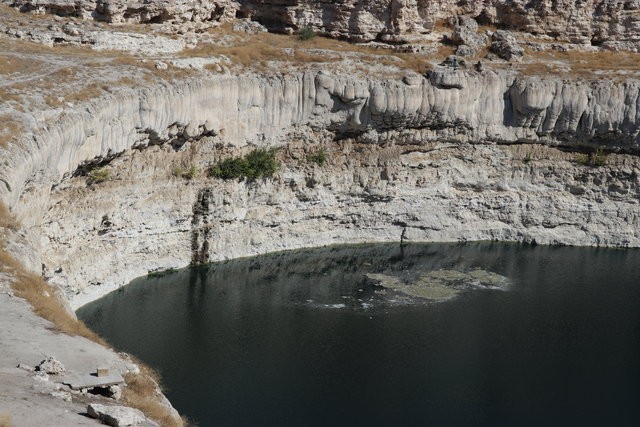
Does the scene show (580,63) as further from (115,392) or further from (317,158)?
(115,392)

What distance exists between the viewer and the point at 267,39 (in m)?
63.1

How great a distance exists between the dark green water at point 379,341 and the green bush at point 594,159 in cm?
772

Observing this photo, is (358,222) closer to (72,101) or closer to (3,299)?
(72,101)

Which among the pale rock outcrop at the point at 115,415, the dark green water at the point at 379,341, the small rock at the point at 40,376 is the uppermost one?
the pale rock outcrop at the point at 115,415

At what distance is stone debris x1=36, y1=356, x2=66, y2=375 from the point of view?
21.7 metres

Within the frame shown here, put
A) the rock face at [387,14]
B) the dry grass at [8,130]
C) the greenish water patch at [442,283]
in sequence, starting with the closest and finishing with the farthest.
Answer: the dry grass at [8,130]
the greenish water patch at [442,283]
the rock face at [387,14]

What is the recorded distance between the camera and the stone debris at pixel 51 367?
21672mm

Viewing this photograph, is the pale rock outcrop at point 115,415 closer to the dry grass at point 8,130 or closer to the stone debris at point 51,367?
the stone debris at point 51,367

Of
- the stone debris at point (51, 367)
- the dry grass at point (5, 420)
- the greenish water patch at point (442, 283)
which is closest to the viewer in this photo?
the dry grass at point (5, 420)

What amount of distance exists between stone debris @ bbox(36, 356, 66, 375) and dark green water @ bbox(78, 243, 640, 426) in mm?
13944

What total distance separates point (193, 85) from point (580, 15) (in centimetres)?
3132

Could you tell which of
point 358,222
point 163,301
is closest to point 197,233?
point 163,301

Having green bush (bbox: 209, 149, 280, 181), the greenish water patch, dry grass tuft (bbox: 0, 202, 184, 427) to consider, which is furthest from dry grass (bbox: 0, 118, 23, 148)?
the greenish water patch

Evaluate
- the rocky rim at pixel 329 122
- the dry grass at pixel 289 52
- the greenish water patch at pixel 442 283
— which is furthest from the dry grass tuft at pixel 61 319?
the dry grass at pixel 289 52
